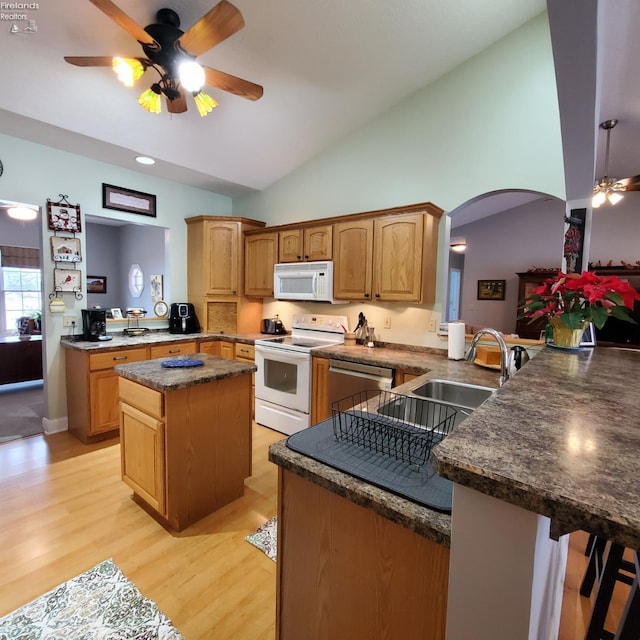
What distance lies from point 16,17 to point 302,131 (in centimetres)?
216

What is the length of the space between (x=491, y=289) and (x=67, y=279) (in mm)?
6702

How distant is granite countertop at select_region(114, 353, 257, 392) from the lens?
6.20 feet

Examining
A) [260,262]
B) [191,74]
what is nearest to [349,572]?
[191,74]

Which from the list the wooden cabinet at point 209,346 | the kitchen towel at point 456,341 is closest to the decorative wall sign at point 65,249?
the wooden cabinet at point 209,346

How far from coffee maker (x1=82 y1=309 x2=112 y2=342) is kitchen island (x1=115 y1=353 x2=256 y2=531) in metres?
1.43

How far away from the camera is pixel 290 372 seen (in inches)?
131

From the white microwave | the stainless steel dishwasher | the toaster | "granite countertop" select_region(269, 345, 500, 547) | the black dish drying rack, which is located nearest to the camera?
"granite countertop" select_region(269, 345, 500, 547)

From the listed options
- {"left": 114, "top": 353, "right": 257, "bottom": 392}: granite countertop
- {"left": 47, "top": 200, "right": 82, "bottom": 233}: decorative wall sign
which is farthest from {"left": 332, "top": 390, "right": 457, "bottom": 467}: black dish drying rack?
{"left": 47, "top": 200, "right": 82, "bottom": 233}: decorative wall sign

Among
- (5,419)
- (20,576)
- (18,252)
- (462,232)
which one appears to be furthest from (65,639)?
(462,232)

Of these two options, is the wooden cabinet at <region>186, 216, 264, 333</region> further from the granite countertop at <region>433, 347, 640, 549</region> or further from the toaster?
the granite countertop at <region>433, 347, 640, 549</region>

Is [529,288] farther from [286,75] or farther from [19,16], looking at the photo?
[19,16]

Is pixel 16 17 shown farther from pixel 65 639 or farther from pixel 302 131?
pixel 65 639

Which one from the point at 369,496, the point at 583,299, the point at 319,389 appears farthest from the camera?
the point at 319,389

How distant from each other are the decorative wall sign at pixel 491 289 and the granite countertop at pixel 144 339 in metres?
4.77
